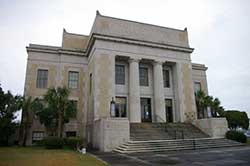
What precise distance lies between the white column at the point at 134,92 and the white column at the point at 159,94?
221 cm

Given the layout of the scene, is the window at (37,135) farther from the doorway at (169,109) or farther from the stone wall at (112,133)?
the doorway at (169,109)

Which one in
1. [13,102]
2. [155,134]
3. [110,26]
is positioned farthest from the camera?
[110,26]

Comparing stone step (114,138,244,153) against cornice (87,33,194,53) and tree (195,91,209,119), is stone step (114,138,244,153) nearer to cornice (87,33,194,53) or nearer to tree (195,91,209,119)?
tree (195,91,209,119)

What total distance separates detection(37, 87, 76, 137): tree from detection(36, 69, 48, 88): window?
431cm

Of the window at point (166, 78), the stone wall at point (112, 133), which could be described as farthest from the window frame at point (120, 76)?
the stone wall at point (112, 133)

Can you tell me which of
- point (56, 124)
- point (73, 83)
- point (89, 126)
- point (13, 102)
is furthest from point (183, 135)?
point (13, 102)

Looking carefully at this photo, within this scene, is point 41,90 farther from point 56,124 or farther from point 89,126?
point 89,126

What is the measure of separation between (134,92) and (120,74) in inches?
114

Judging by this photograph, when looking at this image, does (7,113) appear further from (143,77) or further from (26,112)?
(143,77)

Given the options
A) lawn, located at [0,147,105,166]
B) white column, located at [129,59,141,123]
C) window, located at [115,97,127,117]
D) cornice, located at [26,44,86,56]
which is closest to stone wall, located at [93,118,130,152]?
lawn, located at [0,147,105,166]

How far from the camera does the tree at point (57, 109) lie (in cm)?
1853

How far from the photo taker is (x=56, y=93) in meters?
18.9

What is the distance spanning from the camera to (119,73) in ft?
75.2

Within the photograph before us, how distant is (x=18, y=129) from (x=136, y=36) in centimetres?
1592
